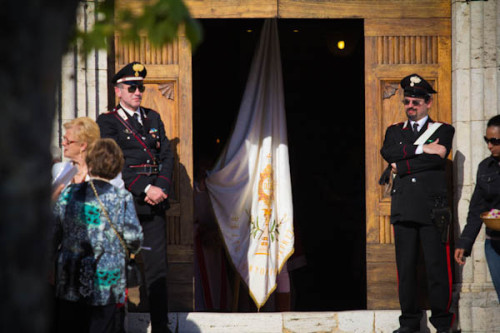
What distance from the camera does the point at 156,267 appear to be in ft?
21.4

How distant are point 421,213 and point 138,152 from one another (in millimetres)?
2330

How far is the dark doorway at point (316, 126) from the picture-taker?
1059cm

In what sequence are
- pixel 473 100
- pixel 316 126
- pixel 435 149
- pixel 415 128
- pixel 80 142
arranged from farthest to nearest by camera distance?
pixel 316 126 < pixel 473 100 < pixel 415 128 < pixel 435 149 < pixel 80 142

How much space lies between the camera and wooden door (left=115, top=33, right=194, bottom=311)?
281 inches

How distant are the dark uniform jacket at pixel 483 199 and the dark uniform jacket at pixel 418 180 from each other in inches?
13.2

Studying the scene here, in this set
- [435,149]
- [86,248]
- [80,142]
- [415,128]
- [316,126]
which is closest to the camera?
[86,248]

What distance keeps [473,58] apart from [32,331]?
575 cm

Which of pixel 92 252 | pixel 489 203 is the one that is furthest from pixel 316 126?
pixel 92 252

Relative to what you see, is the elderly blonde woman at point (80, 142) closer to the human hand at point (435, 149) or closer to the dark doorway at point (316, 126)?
the human hand at point (435, 149)

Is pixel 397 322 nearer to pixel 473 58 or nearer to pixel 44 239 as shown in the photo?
pixel 473 58

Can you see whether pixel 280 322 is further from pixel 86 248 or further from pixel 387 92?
pixel 86 248

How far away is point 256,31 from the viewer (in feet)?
34.7

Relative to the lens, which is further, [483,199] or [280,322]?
[280,322]

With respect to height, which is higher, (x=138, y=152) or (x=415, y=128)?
(x=415, y=128)
